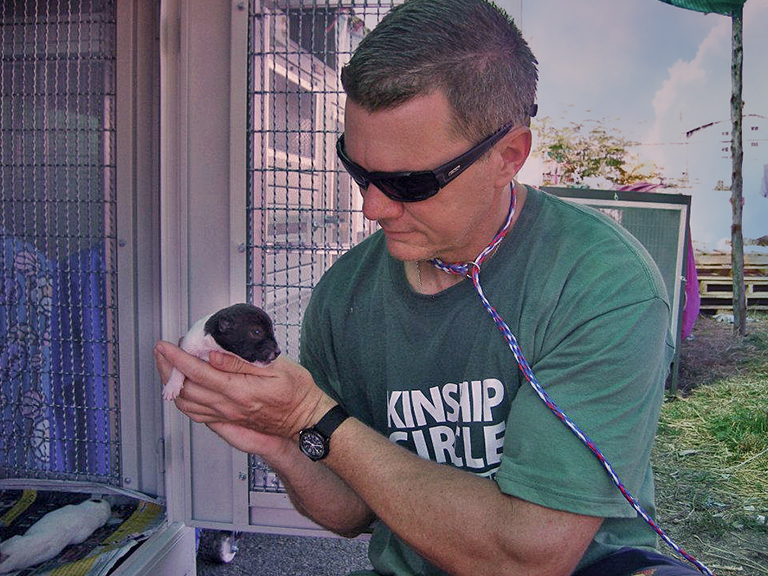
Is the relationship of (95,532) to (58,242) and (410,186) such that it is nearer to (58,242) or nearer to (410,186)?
(58,242)

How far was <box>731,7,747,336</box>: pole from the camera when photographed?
6.60 meters

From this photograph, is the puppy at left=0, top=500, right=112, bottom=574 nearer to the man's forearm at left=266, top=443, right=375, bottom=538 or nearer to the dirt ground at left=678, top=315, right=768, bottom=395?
the man's forearm at left=266, top=443, right=375, bottom=538

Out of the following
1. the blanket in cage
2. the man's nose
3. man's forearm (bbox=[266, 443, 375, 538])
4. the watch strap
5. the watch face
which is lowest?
the blanket in cage

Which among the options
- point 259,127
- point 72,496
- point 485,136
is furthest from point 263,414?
point 72,496

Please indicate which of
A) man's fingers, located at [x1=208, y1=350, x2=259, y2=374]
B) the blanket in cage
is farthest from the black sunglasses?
the blanket in cage

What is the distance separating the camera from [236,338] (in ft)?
5.82

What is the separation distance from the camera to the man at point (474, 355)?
4.54 ft

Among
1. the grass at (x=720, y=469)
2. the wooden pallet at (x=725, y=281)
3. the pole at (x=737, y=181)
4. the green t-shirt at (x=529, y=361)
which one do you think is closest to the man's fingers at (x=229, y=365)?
the green t-shirt at (x=529, y=361)

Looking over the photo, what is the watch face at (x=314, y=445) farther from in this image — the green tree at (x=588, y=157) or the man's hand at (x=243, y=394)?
the green tree at (x=588, y=157)

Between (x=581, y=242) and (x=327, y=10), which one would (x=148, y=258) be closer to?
(x=327, y=10)

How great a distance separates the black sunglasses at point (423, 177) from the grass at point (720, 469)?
3180 mm

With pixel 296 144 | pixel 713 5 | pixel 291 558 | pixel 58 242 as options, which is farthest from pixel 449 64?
pixel 713 5

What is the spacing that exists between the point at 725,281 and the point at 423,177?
7464 mm

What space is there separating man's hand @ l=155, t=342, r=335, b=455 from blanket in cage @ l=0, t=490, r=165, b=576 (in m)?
1.24
